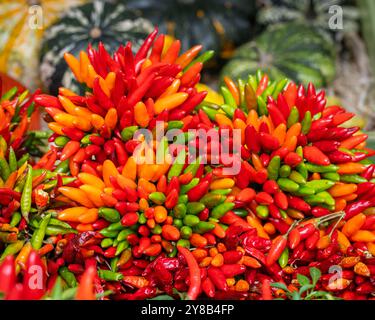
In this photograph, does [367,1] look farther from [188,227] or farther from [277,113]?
[188,227]

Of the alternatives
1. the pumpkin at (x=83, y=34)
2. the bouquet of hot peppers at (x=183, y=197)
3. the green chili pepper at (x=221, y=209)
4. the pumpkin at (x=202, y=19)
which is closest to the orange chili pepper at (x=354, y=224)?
the bouquet of hot peppers at (x=183, y=197)

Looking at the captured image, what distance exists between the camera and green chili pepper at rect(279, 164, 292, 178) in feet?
4.74

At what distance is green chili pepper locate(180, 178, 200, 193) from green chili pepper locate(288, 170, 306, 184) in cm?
26

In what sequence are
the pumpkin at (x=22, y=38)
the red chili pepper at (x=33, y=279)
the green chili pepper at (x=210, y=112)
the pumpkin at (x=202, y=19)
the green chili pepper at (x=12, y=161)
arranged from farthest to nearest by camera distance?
the pumpkin at (x=202, y=19)
the pumpkin at (x=22, y=38)
the green chili pepper at (x=210, y=112)
the green chili pepper at (x=12, y=161)
the red chili pepper at (x=33, y=279)

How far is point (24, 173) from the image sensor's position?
1491 mm

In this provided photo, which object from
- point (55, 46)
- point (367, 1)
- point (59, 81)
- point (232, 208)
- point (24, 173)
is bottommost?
point (232, 208)

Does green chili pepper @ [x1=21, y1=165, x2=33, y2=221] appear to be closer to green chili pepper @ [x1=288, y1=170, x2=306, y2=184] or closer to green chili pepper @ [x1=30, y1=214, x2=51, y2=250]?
green chili pepper @ [x1=30, y1=214, x2=51, y2=250]

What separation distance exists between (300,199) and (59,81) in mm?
1861

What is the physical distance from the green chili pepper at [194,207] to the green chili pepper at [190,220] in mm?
12

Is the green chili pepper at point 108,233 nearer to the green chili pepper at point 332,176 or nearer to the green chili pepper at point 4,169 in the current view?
the green chili pepper at point 4,169

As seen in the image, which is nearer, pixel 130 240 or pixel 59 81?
pixel 130 240

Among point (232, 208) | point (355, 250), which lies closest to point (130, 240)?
point (232, 208)

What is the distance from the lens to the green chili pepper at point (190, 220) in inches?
53.8

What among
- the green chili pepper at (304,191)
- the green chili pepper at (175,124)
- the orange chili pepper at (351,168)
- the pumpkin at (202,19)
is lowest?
the green chili pepper at (304,191)
